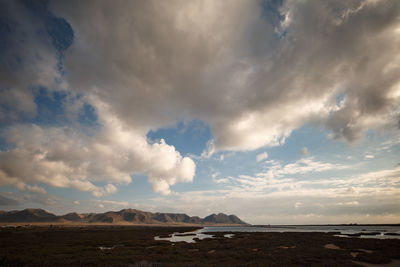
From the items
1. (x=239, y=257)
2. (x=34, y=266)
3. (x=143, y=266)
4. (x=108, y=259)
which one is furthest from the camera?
(x=239, y=257)

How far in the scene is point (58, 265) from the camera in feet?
82.9

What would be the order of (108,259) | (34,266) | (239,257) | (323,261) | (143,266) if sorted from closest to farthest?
(143,266), (34,266), (323,261), (108,259), (239,257)

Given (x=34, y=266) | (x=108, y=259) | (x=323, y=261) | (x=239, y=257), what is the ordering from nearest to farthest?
(x=34, y=266) → (x=323, y=261) → (x=108, y=259) → (x=239, y=257)

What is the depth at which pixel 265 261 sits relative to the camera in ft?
89.8

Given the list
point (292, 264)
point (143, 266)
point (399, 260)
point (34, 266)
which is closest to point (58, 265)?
point (34, 266)

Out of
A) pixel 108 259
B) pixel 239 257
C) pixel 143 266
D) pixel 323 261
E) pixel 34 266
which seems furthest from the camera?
pixel 239 257

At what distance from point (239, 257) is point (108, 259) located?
20.5 metres

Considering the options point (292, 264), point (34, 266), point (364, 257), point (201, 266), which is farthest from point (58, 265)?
point (364, 257)

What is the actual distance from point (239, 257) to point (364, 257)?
1780 centimetres

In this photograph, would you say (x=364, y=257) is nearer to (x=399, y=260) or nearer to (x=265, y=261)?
(x=399, y=260)

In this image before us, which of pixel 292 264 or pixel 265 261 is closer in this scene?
pixel 292 264

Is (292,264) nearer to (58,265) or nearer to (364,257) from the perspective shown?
(364,257)

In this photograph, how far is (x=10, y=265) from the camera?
24953 millimetres

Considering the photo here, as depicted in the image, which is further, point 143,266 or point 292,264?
point 292,264
